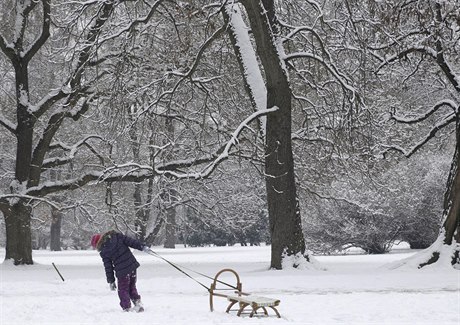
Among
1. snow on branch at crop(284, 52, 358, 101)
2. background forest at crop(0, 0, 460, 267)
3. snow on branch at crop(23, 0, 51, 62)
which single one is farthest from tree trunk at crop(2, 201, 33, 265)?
snow on branch at crop(284, 52, 358, 101)

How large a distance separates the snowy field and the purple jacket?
69 centimetres

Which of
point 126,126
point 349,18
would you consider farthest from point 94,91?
point 349,18

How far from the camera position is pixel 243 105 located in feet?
76.9

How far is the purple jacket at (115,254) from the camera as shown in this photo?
1183 cm

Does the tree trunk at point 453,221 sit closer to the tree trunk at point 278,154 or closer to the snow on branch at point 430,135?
the snow on branch at point 430,135

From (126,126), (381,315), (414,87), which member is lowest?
(381,315)

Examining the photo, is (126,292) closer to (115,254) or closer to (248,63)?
(115,254)

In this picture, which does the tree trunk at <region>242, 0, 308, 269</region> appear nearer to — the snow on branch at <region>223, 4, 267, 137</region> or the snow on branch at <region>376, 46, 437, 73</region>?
the snow on branch at <region>223, 4, 267, 137</region>

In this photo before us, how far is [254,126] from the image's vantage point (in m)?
23.4

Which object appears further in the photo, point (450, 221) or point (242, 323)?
point (450, 221)

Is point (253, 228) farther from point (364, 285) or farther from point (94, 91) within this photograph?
point (364, 285)

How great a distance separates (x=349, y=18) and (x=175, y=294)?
8221 millimetres

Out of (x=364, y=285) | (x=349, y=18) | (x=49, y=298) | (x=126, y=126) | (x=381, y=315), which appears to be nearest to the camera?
(x=381, y=315)

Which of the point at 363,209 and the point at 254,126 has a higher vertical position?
the point at 254,126
